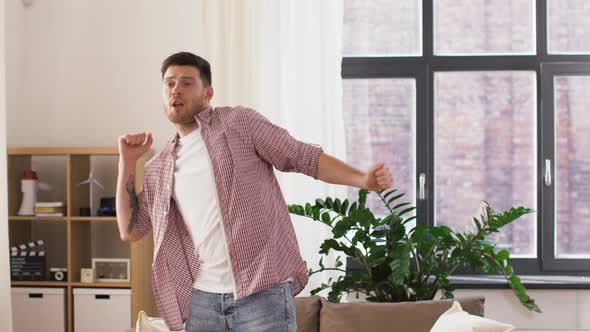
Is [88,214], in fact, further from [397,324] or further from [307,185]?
[397,324]

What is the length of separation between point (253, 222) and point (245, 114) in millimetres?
311

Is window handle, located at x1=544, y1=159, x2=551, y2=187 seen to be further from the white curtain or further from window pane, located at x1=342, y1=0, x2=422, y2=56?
the white curtain

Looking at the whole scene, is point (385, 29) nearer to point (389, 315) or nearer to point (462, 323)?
point (389, 315)

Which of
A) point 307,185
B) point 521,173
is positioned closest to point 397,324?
point 307,185

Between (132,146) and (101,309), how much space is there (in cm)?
196

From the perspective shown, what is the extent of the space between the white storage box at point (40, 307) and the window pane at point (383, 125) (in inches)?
62.9

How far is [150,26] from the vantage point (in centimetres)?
426

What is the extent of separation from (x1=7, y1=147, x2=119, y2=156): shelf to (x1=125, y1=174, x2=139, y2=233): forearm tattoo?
1.66 meters

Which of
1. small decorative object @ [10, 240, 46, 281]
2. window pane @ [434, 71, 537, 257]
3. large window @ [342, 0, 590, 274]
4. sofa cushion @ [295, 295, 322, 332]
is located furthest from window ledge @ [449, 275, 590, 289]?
small decorative object @ [10, 240, 46, 281]

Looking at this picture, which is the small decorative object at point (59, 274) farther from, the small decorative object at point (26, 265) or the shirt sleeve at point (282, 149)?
the shirt sleeve at point (282, 149)

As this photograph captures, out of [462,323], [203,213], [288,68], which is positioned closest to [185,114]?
[203,213]

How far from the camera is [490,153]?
169 inches

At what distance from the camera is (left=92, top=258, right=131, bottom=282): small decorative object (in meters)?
4.04

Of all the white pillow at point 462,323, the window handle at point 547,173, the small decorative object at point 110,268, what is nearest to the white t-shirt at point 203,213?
the white pillow at point 462,323
